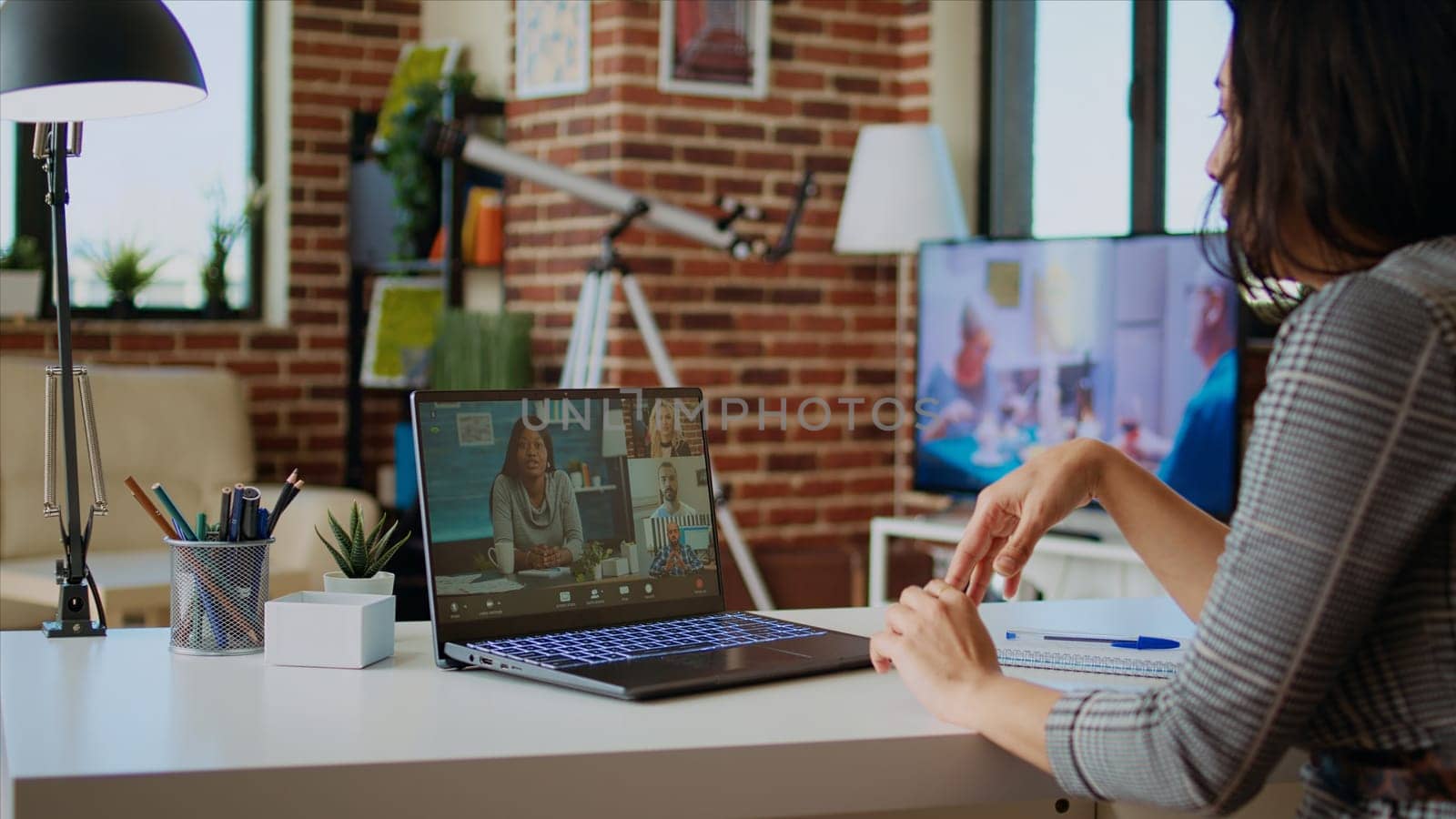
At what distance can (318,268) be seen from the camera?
5.10 metres

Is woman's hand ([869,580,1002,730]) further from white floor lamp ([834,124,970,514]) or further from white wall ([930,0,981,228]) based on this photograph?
white wall ([930,0,981,228])

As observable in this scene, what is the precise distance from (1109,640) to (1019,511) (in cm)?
17

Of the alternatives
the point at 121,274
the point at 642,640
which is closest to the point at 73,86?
the point at 642,640

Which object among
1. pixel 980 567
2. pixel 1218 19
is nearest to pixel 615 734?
pixel 980 567

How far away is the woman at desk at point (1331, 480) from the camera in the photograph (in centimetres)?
90

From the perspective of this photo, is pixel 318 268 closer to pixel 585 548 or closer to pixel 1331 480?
pixel 585 548

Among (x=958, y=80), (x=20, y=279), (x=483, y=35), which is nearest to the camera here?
(x=958, y=80)

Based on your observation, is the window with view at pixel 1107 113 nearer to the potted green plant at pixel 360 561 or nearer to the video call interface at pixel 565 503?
the video call interface at pixel 565 503

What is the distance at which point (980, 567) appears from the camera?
142cm

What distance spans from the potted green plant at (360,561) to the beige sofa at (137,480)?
2028 millimetres

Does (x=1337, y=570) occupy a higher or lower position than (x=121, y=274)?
lower

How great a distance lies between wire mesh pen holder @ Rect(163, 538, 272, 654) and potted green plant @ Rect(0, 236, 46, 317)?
3463 millimetres

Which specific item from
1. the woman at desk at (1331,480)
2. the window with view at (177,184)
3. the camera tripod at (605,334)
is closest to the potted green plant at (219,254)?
the window with view at (177,184)

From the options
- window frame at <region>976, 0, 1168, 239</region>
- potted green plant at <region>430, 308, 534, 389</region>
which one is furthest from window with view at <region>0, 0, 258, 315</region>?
window frame at <region>976, 0, 1168, 239</region>
